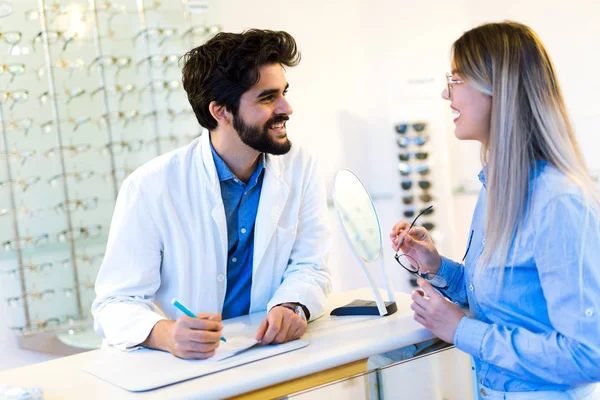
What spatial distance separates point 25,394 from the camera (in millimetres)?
1396

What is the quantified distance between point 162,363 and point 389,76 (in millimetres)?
3574

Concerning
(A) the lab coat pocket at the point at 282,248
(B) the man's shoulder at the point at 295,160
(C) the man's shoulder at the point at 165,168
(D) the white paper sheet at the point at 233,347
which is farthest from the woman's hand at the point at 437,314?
(C) the man's shoulder at the point at 165,168

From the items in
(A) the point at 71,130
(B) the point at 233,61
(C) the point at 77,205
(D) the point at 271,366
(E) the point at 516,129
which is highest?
(B) the point at 233,61

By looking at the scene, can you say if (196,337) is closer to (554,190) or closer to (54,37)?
(554,190)

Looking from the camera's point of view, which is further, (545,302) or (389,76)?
(389,76)

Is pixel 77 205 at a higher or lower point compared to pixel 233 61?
lower

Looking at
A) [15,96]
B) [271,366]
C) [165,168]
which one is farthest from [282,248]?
[15,96]

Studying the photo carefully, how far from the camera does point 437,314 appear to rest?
163 cm

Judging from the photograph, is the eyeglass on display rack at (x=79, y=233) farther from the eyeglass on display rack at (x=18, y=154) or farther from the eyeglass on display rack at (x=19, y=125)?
the eyeglass on display rack at (x=19, y=125)

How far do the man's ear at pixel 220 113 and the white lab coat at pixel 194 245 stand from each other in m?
0.11

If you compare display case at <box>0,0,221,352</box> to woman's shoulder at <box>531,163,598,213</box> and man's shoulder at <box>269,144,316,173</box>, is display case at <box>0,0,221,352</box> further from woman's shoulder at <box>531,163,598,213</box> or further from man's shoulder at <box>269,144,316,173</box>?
woman's shoulder at <box>531,163,598,213</box>

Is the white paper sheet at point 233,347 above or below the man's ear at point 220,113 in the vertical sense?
below

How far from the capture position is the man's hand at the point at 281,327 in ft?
5.50

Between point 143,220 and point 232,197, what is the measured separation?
30cm
